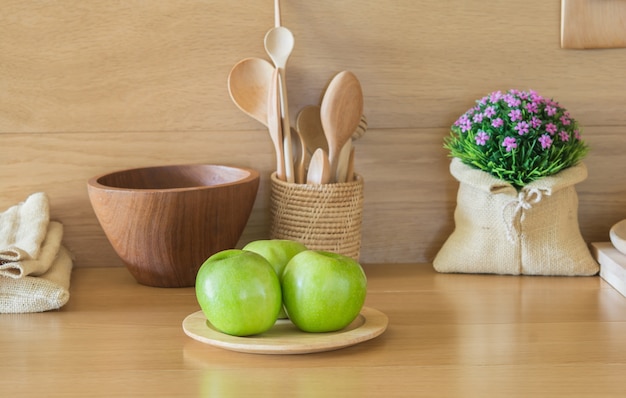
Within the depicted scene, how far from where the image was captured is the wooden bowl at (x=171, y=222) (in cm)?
101

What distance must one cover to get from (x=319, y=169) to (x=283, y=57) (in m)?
0.15

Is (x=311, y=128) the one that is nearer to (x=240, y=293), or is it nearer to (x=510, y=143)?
(x=510, y=143)

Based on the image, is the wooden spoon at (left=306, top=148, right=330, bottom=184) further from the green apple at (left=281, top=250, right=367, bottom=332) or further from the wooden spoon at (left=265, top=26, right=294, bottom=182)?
the green apple at (left=281, top=250, right=367, bottom=332)

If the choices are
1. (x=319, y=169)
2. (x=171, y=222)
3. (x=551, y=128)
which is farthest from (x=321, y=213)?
(x=551, y=128)

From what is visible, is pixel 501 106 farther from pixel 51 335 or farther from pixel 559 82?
pixel 51 335

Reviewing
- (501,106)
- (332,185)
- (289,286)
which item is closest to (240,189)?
(332,185)

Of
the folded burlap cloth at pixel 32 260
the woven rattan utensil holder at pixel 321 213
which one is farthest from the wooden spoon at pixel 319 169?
the folded burlap cloth at pixel 32 260

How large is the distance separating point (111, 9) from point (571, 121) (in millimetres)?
604

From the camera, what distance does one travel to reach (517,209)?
1084 mm

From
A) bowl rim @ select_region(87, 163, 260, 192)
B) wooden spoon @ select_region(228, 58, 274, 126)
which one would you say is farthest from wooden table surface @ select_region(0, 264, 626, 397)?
wooden spoon @ select_region(228, 58, 274, 126)

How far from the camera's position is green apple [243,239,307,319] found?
34.9 inches

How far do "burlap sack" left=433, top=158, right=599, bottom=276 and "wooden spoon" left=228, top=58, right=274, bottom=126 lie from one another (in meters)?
0.26

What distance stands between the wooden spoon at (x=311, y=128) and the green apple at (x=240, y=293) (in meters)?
0.34

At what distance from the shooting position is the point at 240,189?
104 cm
